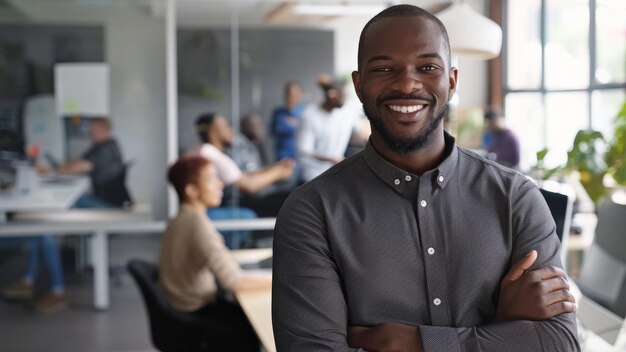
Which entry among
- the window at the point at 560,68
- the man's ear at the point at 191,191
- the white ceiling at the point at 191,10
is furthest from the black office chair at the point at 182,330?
the window at the point at 560,68

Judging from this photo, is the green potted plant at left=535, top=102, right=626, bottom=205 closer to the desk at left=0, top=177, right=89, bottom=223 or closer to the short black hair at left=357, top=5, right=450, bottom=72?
the short black hair at left=357, top=5, right=450, bottom=72

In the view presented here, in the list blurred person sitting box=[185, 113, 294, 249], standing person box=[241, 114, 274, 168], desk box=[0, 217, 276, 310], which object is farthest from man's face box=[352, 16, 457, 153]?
desk box=[0, 217, 276, 310]

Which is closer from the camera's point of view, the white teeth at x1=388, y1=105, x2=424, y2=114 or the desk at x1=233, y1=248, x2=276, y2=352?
the white teeth at x1=388, y1=105, x2=424, y2=114

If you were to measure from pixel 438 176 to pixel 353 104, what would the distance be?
465 centimetres

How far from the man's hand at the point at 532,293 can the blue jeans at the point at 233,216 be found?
4.64m

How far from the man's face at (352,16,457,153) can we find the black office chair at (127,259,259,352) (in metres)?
2.39

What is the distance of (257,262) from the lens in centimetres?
473

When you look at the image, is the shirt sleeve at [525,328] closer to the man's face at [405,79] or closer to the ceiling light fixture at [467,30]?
the man's face at [405,79]

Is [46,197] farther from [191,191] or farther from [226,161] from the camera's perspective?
[191,191]

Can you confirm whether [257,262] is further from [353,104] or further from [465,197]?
[465,197]

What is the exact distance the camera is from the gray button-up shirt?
171cm

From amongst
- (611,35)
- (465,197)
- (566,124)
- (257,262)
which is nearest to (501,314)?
(465,197)

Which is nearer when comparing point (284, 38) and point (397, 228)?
point (397, 228)

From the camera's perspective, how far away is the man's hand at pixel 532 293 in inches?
68.1
